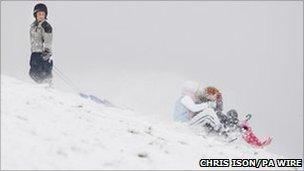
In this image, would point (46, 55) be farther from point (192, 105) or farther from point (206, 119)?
point (206, 119)

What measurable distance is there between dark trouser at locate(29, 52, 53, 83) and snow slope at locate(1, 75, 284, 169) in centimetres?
443

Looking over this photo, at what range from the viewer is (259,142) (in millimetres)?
19859

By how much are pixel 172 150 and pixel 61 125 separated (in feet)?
8.13

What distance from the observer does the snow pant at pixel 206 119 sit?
19.1 meters

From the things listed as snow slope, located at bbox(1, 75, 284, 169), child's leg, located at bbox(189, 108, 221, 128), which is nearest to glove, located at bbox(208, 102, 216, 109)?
child's leg, located at bbox(189, 108, 221, 128)

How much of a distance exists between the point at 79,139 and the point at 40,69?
9.15 m

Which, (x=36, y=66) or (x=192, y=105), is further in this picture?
(x=36, y=66)

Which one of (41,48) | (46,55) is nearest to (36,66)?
(46,55)

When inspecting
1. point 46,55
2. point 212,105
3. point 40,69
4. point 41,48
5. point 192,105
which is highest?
point 41,48

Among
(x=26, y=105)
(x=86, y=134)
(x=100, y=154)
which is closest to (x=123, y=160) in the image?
(x=100, y=154)

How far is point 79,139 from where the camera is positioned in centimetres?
1190

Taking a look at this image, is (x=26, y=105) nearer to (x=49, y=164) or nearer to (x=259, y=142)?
(x=49, y=164)

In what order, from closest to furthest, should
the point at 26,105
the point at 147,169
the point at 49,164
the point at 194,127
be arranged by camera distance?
the point at 49,164, the point at 147,169, the point at 26,105, the point at 194,127

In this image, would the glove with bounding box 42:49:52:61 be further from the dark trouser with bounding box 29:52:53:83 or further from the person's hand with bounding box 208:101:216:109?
the person's hand with bounding box 208:101:216:109
